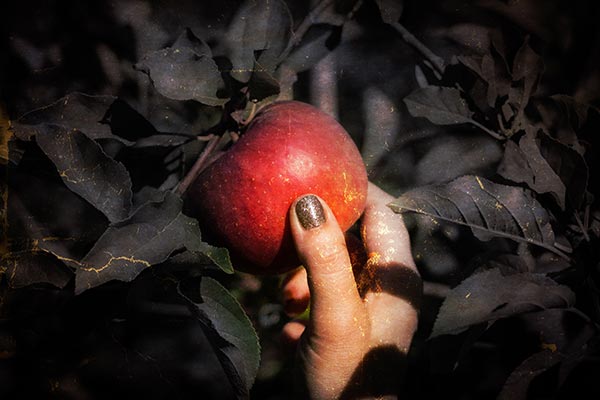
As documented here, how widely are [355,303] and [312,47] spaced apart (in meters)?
0.41

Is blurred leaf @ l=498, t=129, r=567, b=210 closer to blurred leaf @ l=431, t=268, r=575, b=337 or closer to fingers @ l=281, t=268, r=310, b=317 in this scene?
blurred leaf @ l=431, t=268, r=575, b=337

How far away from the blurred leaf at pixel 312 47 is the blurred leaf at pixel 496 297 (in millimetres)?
430

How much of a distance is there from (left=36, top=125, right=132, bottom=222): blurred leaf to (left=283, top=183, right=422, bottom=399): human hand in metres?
0.21

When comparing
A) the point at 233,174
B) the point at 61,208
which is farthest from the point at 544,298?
the point at 61,208

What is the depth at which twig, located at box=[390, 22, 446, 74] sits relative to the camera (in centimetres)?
75

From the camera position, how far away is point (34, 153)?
0.58 metres

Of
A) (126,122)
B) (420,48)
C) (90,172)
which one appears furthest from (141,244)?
(420,48)

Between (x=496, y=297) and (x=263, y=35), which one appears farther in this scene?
(x=263, y=35)

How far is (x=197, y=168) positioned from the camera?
2.25 ft

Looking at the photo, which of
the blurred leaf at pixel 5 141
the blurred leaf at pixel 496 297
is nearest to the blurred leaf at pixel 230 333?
the blurred leaf at pixel 496 297

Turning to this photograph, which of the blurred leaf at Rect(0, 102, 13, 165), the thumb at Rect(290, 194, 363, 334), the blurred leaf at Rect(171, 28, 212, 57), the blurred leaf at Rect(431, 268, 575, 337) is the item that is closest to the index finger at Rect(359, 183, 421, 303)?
the thumb at Rect(290, 194, 363, 334)

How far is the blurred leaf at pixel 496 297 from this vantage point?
46 cm

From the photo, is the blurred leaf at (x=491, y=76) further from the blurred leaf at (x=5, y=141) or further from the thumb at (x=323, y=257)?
the blurred leaf at (x=5, y=141)

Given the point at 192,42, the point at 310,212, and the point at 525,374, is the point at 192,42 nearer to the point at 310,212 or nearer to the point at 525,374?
the point at 310,212
